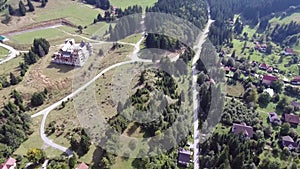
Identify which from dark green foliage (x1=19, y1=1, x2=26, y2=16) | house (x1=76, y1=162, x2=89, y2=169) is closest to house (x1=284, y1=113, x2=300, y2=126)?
house (x1=76, y1=162, x2=89, y2=169)

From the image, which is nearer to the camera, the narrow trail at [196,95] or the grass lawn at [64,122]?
the narrow trail at [196,95]

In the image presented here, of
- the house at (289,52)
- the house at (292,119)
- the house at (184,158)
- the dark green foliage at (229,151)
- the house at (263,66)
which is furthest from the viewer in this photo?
the house at (289,52)

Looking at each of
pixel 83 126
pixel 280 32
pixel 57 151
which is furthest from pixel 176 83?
pixel 280 32

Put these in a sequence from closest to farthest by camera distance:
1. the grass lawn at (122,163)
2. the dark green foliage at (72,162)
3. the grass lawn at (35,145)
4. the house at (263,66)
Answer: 1. the dark green foliage at (72,162)
2. the grass lawn at (122,163)
3. the grass lawn at (35,145)
4. the house at (263,66)

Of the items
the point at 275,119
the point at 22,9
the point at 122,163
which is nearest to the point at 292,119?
the point at 275,119

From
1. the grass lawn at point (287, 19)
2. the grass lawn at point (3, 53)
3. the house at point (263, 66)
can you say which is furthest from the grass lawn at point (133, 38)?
the grass lawn at point (287, 19)

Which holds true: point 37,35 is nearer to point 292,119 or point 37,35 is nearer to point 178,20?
point 178,20

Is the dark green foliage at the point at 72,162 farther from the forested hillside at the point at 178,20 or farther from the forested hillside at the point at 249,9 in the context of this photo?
the forested hillside at the point at 249,9

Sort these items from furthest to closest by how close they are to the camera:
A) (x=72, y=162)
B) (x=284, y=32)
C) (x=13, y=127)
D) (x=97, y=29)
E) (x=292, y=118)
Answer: (x=97, y=29)
(x=284, y=32)
(x=292, y=118)
(x=13, y=127)
(x=72, y=162)

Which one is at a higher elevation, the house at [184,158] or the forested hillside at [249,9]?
the forested hillside at [249,9]
